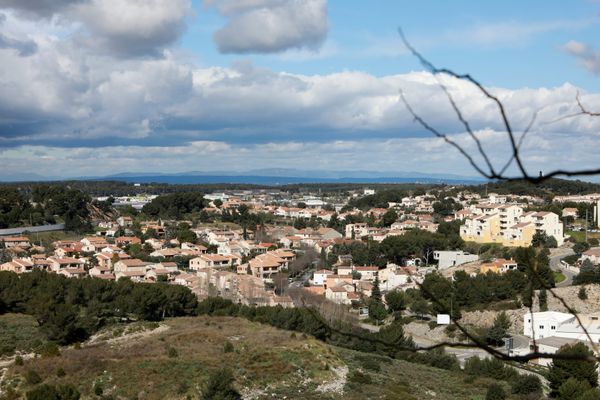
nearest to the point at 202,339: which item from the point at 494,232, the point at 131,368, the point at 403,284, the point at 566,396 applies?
the point at 131,368

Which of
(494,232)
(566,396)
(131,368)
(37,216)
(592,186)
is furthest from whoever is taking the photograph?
(592,186)

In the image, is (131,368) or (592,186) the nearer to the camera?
(131,368)

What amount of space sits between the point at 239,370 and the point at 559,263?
20405 mm

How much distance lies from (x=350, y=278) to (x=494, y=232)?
10180mm

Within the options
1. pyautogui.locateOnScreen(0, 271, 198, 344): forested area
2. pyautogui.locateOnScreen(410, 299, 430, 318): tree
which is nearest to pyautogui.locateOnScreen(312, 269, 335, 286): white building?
pyautogui.locateOnScreen(410, 299, 430, 318): tree

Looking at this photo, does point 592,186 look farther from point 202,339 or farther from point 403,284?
point 202,339

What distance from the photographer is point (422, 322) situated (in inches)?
953

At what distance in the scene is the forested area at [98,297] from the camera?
69.5ft

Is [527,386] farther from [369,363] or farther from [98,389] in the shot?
[98,389]

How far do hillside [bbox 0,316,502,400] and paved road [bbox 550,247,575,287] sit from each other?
1130 cm

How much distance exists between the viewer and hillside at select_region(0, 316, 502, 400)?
1363 cm

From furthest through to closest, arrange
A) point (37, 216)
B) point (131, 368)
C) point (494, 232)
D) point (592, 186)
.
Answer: point (592, 186)
point (37, 216)
point (494, 232)
point (131, 368)

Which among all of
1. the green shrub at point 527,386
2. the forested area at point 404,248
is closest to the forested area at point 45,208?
the forested area at point 404,248

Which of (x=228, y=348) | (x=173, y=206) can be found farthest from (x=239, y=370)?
(x=173, y=206)
